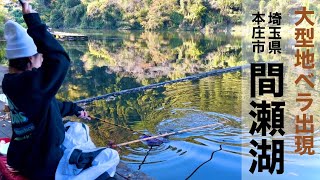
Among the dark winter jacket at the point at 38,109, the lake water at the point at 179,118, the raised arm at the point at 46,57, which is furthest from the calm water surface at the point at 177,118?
the raised arm at the point at 46,57

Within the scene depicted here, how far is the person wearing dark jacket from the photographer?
159cm

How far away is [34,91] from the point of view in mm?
1572

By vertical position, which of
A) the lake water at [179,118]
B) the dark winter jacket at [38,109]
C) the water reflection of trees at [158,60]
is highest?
the dark winter jacket at [38,109]

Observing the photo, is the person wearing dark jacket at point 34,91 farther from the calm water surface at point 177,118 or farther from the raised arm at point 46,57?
the calm water surface at point 177,118

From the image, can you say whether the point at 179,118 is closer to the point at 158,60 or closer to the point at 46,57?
the point at 46,57

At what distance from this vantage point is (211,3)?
29625 millimetres

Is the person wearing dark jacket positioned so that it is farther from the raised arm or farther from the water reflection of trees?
the water reflection of trees

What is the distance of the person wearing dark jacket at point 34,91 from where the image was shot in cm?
159

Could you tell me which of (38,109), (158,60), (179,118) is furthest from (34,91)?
(158,60)

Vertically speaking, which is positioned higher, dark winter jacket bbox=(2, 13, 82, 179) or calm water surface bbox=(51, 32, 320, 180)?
dark winter jacket bbox=(2, 13, 82, 179)

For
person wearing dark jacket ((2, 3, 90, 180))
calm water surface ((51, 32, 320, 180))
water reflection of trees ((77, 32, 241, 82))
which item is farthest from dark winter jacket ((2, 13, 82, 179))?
water reflection of trees ((77, 32, 241, 82))

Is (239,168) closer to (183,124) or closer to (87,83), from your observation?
(183,124)

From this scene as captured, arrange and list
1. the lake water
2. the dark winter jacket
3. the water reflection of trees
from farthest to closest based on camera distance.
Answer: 1. the water reflection of trees
2. the lake water
3. the dark winter jacket

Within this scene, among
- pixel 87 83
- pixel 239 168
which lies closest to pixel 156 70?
pixel 87 83
